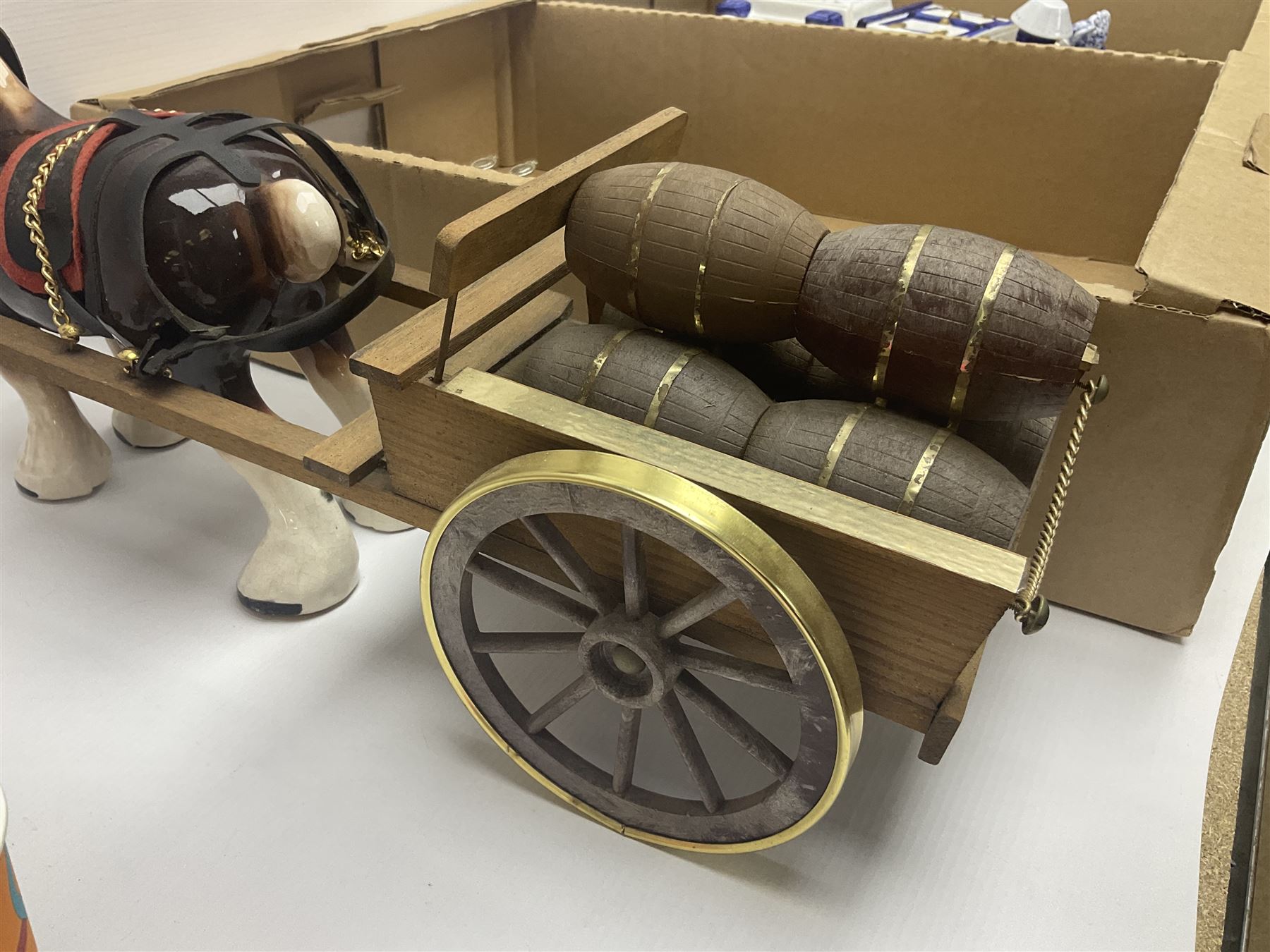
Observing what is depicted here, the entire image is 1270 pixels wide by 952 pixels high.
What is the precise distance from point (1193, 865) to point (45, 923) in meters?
1.14

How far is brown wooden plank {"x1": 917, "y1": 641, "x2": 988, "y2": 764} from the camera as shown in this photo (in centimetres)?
75

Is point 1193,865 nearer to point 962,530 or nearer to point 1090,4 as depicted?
point 962,530

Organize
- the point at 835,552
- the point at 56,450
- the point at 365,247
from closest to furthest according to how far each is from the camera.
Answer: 1. the point at 835,552
2. the point at 365,247
3. the point at 56,450

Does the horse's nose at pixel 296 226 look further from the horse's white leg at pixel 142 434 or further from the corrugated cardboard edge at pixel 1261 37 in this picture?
the corrugated cardboard edge at pixel 1261 37

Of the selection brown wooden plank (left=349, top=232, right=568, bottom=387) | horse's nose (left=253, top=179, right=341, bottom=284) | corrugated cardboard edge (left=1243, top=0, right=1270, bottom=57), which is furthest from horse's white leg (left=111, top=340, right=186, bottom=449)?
corrugated cardboard edge (left=1243, top=0, right=1270, bottom=57)

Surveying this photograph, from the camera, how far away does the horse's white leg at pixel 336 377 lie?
48.5 inches

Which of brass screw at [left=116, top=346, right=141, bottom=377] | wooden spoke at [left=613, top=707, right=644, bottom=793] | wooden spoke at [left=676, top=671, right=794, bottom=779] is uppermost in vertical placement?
brass screw at [left=116, top=346, right=141, bottom=377]

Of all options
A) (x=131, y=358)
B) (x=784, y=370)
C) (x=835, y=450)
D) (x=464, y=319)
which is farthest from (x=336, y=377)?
(x=835, y=450)

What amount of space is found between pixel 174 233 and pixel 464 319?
31cm

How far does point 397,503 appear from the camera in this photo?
0.94 metres

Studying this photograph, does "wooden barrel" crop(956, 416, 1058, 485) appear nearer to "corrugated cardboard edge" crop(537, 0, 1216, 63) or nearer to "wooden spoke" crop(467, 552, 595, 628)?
"wooden spoke" crop(467, 552, 595, 628)

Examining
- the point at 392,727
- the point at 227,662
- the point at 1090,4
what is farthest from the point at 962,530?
the point at 1090,4

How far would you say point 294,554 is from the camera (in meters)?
1.20

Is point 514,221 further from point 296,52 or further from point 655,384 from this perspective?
point 296,52
